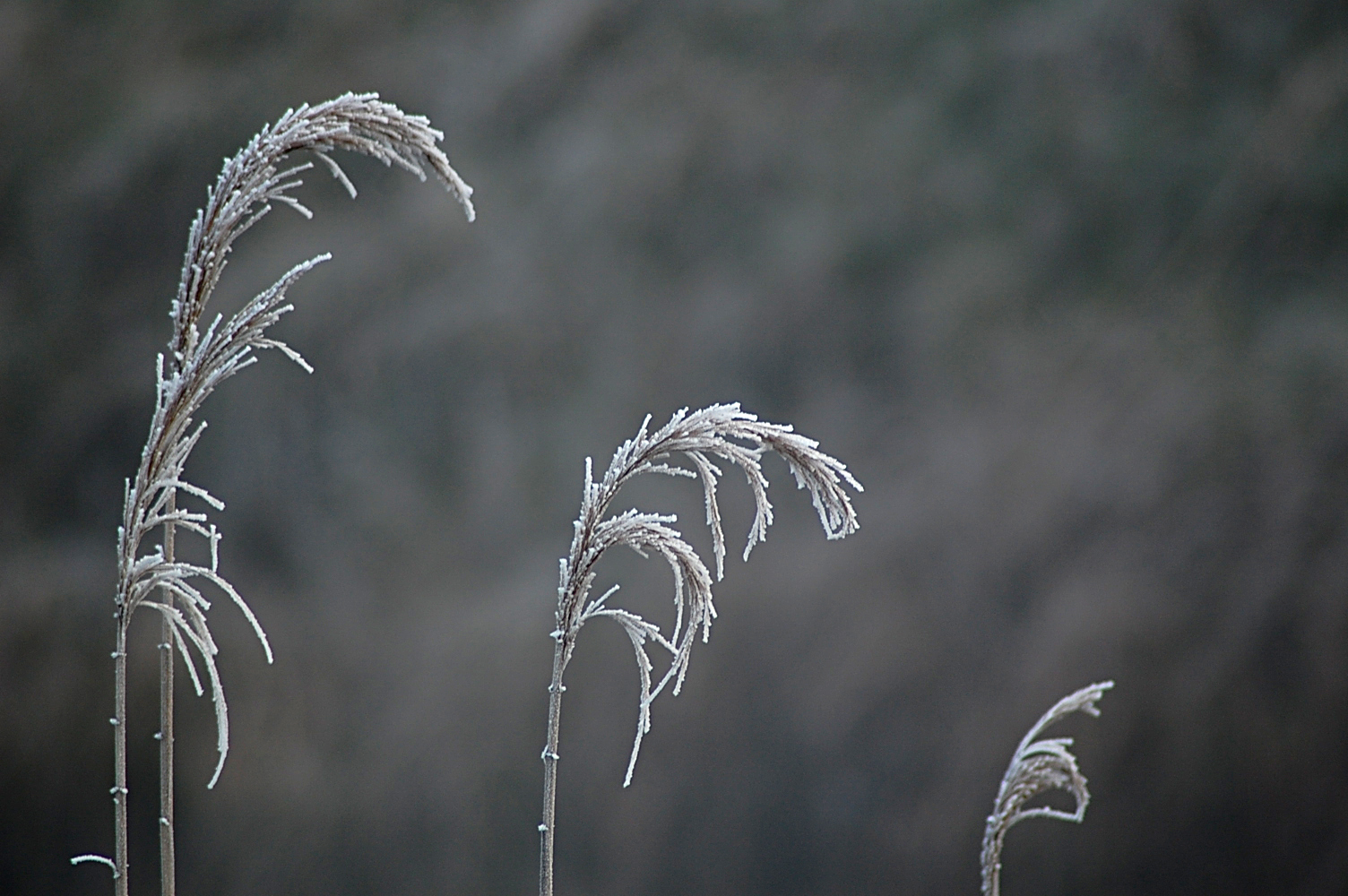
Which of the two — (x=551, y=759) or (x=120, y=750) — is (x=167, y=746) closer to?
(x=120, y=750)

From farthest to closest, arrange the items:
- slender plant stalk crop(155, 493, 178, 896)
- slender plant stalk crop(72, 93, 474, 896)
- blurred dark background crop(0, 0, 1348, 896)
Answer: blurred dark background crop(0, 0, 1348, 896) → slender plant stalk crop(155, 493, 178, 896) → slender plant stalk crop(72, 93, 474, 896)

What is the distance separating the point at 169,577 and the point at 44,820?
8.29 ft

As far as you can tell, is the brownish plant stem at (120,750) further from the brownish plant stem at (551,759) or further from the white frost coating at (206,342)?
the brownish plant stem at (551,759)

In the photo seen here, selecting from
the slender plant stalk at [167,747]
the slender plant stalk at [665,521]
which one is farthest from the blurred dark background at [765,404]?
the slender plant stalk at [665,521]

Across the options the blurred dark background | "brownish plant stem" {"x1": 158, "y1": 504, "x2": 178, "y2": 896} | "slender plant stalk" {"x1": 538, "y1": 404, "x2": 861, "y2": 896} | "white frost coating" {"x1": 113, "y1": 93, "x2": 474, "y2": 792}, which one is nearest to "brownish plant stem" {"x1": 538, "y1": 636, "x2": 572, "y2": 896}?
"slender plant stalk" {"x1": 538, "y1": 404, "x2": 861, "y2": 896}

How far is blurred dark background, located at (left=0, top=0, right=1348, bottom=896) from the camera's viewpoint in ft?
11.1

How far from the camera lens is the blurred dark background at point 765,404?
3.38 meters

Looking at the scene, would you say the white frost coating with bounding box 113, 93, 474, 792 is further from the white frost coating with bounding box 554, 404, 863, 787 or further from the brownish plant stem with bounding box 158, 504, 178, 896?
the white frost coating with bounding box 554, 404, 863, 787

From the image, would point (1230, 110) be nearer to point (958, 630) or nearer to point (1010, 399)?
point (1010, 399)

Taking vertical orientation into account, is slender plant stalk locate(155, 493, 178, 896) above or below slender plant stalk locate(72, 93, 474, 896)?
below

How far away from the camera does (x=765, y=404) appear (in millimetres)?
3621

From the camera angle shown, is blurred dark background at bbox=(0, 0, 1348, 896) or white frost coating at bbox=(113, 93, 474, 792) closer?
white frost coating at bbox=(113, 93, 474, 792)

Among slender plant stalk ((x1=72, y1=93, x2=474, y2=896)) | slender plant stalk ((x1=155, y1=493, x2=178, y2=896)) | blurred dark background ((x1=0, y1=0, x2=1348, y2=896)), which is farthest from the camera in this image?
blurred dark background ((x1=0, y1=0, x2=1348, y2=896))

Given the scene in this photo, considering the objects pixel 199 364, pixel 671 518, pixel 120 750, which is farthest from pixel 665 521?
pixel 120 750
